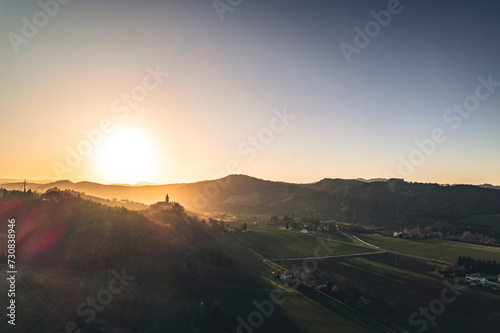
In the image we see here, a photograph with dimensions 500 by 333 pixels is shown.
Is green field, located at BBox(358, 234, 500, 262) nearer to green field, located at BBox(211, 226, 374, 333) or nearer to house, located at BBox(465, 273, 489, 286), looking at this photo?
house, located at BBox(465, 273, 489, 286)

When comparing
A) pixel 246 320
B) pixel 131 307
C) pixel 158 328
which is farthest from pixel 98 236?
pixel 246 320

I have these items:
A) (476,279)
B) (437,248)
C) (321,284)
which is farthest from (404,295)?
(437,248)

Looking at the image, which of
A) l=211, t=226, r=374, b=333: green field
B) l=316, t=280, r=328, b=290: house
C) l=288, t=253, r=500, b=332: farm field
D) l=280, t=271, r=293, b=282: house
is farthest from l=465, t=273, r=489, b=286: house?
l=280, t=271, r=293, b=282: house

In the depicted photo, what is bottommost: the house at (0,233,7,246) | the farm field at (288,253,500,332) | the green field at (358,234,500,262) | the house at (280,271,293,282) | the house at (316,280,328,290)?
the farm field at (288,253,500,332)

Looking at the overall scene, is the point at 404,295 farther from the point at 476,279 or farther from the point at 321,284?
the point at 476,279

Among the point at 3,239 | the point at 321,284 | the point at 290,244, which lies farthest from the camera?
the point at 290,244

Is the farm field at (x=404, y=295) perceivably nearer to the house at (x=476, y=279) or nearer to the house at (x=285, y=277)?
the house at (x=476, y=279)

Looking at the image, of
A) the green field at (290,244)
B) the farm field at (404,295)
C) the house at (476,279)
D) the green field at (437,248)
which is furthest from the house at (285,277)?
the green field at (437,248)

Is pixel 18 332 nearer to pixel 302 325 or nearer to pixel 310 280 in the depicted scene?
pixel 302 325

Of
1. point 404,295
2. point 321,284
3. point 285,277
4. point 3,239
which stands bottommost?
point 404,295
